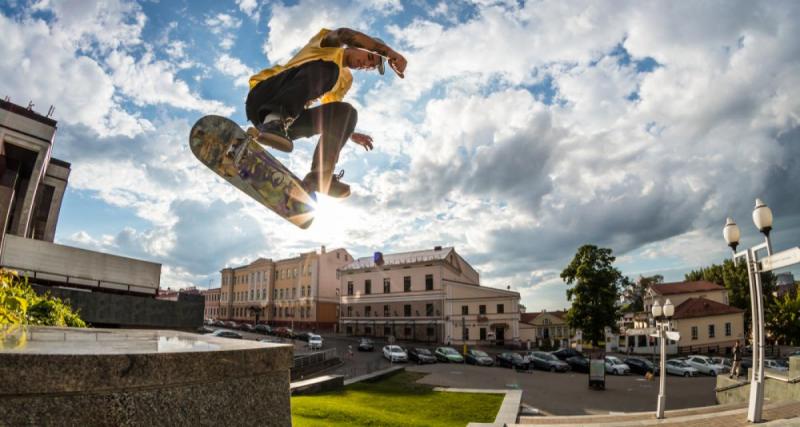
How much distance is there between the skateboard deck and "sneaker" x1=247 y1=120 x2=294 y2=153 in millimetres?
260

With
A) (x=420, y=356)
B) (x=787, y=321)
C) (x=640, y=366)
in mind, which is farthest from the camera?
(x=787, y=321)

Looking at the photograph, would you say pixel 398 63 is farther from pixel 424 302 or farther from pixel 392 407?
pixel 424 302

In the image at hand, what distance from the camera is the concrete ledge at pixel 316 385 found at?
13.4m

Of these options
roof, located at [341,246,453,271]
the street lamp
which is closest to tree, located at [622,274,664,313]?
roof, located at [341,246,453,271]

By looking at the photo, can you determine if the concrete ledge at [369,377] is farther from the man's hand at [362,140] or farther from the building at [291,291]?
the building at [291,291]

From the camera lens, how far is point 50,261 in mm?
20484

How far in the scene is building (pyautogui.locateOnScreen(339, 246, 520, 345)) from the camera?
5244 cm

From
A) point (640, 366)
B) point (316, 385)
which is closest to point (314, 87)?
point (316, 385)

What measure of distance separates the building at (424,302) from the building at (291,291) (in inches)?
149

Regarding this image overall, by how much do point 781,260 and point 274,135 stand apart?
7.61 meters

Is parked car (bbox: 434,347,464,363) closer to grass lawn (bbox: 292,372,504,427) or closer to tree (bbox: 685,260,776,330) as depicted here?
grass lawn (bbox: 292,372,504,427)

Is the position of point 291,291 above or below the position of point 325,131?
above

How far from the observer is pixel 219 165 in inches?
209

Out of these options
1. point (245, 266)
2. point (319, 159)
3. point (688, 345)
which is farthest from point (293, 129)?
point (245, 266)
